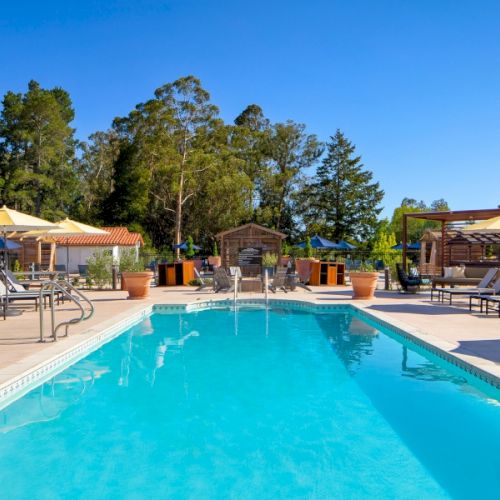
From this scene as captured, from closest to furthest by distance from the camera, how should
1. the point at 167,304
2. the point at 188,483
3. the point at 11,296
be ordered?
1. the point at 188,483
2. the point at 11,296
3. the point at 167,304

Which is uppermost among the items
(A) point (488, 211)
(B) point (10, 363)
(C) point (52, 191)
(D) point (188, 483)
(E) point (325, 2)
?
(E) point (325, 2)

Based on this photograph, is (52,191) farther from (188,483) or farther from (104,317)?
(188,483)

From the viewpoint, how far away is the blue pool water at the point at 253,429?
344 cm

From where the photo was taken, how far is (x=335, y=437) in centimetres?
426

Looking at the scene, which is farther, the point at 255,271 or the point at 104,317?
the point at 255,271

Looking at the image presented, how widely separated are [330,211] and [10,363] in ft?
115

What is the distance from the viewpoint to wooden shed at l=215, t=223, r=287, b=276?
19797 millimetres

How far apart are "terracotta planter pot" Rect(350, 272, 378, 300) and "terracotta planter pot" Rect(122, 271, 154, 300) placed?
5.66m

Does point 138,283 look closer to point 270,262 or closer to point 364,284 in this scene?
point 364,284

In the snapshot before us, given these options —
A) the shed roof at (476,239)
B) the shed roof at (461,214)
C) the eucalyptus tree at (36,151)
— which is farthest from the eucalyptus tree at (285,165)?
the shed roof at (461,214)

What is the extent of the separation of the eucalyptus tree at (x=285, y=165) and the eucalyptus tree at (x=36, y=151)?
604 inches

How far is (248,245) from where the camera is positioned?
803 inches

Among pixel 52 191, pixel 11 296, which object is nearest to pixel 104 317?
pixel 11 296

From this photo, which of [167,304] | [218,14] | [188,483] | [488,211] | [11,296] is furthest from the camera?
[488,211]
